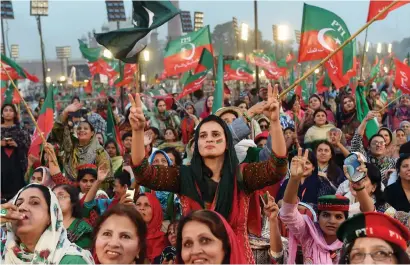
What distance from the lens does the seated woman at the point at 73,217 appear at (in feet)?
12.3

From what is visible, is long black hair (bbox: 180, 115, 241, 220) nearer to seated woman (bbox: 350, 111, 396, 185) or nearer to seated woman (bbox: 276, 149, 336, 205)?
seated woman (bbox: 276, 149, 336, 205)

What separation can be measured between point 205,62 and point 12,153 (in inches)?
182

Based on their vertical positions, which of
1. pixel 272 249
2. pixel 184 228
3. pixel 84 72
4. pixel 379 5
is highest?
pixel 84 72

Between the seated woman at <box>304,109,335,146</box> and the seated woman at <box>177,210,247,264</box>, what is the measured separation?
443 centimetres

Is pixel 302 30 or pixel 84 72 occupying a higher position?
pixel 84 72

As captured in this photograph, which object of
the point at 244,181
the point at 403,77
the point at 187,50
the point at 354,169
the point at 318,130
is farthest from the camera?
the point at 187,50

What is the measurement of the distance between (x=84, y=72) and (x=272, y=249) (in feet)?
242

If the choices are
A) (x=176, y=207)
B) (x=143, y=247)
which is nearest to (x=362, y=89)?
(x=176, y=207)

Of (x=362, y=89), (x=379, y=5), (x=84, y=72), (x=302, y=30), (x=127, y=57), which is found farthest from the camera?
(x=84, y=72)

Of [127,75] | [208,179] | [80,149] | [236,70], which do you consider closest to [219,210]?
[208,179]

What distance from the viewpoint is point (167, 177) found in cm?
322

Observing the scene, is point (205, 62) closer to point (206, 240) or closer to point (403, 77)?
point (403, 77)

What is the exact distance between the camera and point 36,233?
287cm

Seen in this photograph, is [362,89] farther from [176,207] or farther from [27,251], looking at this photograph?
[27,251]
